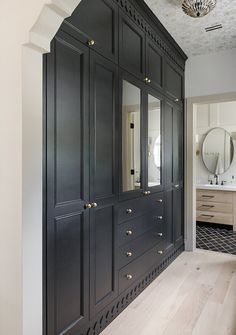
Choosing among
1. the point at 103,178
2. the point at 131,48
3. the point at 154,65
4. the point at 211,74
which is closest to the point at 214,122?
the point at 211,74

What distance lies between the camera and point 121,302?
2.12m

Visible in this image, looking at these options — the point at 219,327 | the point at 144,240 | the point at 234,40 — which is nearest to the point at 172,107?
the point at 234,40

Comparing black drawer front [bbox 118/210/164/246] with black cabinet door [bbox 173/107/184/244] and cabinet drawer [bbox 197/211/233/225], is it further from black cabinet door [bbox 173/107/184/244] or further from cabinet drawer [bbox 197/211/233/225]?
cabinet drawer [bbox 197/211/233/225]

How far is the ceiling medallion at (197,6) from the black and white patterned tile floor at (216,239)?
2959mm

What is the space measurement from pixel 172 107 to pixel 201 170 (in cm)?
252

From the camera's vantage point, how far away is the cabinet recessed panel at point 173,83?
310 cm

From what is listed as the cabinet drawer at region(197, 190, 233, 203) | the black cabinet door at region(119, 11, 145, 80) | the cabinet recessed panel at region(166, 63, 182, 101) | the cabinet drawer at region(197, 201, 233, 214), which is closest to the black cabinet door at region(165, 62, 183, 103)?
the cabinet recessed panel at region(166, 63, 182, 101)

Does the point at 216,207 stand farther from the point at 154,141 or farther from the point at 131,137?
the point at 131,137

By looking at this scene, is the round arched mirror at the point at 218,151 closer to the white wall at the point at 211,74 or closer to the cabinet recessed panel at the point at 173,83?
the white wall at the point at 211,74

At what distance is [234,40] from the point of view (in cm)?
307

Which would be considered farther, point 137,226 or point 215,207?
point 215,207

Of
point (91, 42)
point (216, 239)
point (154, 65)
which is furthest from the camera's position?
point (216, 239)

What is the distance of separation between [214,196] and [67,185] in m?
3.91

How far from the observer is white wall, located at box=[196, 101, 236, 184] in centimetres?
499
